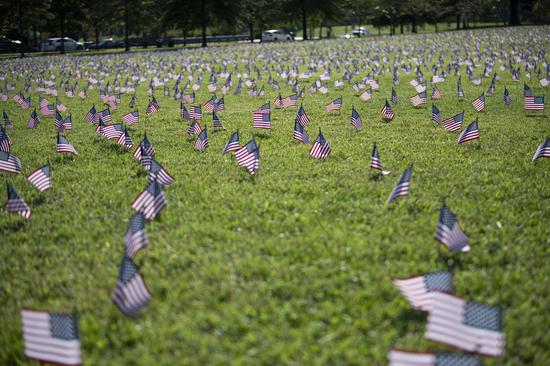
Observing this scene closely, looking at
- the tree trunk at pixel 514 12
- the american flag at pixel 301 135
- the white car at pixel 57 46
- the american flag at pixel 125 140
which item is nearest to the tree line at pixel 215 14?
the tree trunk at pixel 514 12

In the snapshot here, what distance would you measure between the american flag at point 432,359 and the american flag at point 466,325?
0.81 ft

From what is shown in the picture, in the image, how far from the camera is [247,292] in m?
4.66

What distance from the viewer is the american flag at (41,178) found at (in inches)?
288

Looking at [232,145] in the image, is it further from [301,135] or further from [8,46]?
[8,46]

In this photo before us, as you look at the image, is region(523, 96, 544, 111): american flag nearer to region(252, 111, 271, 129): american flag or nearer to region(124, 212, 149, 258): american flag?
region(252, 111, 271, 129): american flag

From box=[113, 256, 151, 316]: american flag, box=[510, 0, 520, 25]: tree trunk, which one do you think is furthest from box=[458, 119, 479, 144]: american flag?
box=[510, 0, 520, 25]: tree trunk

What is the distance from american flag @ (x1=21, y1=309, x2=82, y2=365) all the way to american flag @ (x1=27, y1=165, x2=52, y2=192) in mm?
3947

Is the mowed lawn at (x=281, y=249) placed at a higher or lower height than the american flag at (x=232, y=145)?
lower

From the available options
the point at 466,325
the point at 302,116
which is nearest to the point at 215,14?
the point at 302,116

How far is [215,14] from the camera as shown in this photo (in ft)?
197

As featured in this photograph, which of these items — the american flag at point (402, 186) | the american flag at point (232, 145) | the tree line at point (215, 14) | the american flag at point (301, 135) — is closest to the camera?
the american flag at point (402, 186)

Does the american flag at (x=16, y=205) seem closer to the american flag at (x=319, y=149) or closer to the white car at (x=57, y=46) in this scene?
the american flag at (x=319, y=149)

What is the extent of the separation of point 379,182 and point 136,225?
386 cm

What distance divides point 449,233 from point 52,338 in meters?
3.66
